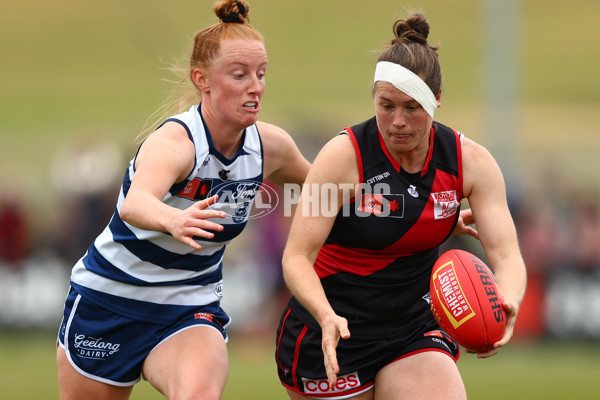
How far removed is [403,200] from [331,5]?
125ft

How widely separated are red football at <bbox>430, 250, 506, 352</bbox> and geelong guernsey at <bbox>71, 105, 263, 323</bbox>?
108 centimetres

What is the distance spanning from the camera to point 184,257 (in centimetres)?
501

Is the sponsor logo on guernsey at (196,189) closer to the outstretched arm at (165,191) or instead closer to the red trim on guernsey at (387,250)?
the outstretched arm at (165,191)

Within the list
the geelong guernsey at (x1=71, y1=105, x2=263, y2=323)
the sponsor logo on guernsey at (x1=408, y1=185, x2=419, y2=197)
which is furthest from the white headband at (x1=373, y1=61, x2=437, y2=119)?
the geelong guernsey at (x1=71, y1=105, x2=263, y2=323)

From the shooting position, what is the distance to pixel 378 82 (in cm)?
462

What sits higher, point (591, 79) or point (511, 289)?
point (511, 289)

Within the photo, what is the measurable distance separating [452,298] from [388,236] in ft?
1.50

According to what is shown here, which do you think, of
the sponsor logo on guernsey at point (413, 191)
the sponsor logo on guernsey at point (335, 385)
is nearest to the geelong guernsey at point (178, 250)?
the sponsor logo on guernsey at point (335, 385)

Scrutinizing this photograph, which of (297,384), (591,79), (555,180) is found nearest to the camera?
(297,384)

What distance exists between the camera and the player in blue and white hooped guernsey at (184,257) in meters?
4.85

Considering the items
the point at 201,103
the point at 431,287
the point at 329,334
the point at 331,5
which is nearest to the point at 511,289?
the point at 431,287

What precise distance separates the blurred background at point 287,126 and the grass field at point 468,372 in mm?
36

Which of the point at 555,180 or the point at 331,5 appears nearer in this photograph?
the point at 555,180

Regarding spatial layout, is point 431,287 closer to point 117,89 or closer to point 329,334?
point 329,334
